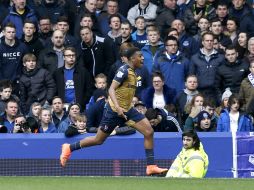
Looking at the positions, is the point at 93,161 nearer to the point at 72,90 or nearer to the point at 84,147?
the point at 84,147

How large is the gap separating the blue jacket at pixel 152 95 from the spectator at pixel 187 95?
116mm

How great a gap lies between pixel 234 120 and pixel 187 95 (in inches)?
51.7

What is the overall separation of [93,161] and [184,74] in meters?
2.83

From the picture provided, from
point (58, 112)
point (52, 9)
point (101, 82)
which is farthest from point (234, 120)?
point (52, 9)

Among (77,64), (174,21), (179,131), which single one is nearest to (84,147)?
(179,131)

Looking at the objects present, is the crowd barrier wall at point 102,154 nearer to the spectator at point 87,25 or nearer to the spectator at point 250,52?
the spectator at point 250,52

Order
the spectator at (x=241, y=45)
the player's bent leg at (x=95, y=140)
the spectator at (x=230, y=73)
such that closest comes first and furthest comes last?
the player's bent leg at (x=95, y=140) < the spectator at (x=230, y=73) < the spectator at (x=241, y=45)

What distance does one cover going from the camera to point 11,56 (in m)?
20.5

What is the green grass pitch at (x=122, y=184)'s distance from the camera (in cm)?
1386

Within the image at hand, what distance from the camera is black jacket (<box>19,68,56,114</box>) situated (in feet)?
65.7

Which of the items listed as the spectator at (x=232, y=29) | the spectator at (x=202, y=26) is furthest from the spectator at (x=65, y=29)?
the spectator at (x=232, y=29)

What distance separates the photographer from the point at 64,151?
17.0 m

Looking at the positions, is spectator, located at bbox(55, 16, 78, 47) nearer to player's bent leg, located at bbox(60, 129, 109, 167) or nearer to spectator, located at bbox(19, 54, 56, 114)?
spectator, located at bbox(19, 54, 56, 114)

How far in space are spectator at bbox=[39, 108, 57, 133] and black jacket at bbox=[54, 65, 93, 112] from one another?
131 cm
